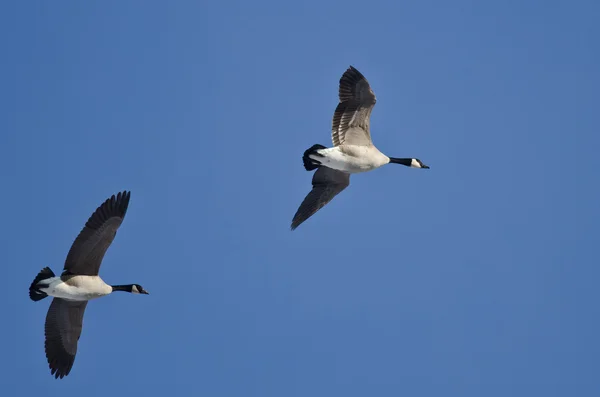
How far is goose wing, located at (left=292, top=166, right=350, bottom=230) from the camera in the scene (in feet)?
82.5

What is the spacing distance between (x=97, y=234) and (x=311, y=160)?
18.0 ft

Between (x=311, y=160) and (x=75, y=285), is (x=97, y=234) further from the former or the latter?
(x=311, y=160)

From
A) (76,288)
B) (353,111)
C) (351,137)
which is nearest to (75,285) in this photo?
(76,288)

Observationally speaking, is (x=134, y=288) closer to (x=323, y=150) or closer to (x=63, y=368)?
(x=63, y=368)

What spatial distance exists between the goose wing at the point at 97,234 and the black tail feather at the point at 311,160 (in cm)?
437

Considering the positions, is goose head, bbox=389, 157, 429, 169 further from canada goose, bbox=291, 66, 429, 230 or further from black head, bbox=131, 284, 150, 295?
black head, bbox=131, 284, 150, 295

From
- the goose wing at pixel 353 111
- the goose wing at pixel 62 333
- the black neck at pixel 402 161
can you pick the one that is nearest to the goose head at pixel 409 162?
the black neck at pixel 402 161

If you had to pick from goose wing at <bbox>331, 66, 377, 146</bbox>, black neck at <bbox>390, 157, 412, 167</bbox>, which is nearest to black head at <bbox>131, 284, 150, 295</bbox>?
goose wing at <bbox>331, 66, 377, 146</bbox>

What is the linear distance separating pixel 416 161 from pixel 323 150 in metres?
3.50

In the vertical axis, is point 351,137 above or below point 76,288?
above

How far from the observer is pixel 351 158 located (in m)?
23.9

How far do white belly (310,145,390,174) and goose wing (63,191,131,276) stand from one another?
486 cm

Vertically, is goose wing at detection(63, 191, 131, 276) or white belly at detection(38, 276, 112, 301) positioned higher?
goose wing at detection(63, 191, 131, 276)

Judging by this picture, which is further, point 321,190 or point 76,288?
point 321,190
